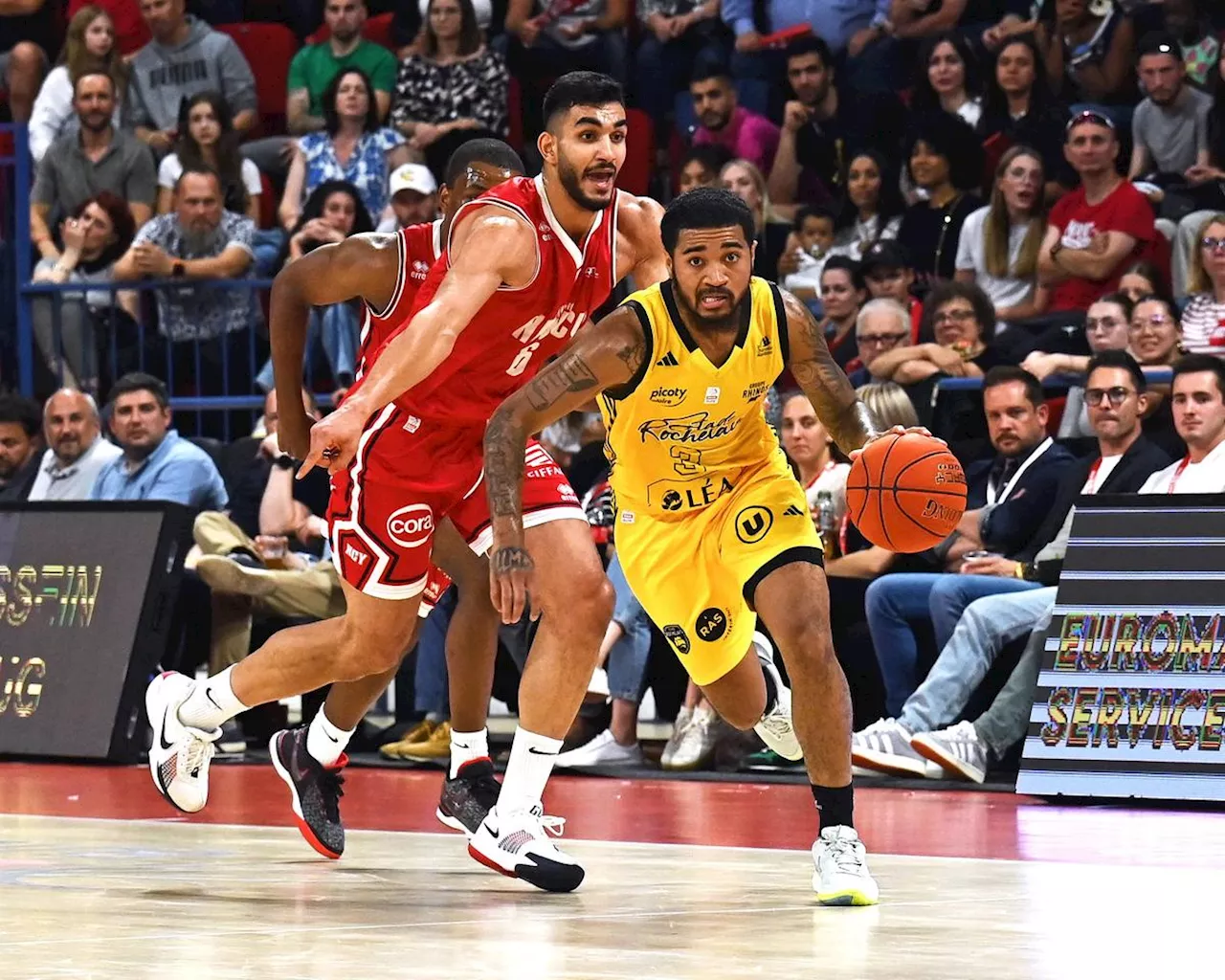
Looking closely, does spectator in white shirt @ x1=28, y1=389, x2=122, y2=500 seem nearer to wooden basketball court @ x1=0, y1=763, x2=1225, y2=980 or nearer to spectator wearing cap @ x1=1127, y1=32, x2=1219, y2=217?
wooden basketball court @ x1=0, y1=763, x2=1225, y2=980

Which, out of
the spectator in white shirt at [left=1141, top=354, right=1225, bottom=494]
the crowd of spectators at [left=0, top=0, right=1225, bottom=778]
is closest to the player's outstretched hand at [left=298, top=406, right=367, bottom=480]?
the crowd of spectators at [left=0, top=0, right=1225, bottom=778]

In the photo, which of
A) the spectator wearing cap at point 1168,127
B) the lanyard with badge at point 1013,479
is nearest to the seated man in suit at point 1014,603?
the lanyard with badge at point 1013,479

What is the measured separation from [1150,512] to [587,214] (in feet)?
10.3

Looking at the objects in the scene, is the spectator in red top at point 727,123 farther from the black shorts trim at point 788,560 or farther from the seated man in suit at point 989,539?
the black shorts trim at point 788,560

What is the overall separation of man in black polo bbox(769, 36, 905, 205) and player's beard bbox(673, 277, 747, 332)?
6.50 m

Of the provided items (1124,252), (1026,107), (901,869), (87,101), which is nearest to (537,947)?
(901,869)

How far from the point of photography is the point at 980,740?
817 centimetres

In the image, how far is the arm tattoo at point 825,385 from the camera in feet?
17.8

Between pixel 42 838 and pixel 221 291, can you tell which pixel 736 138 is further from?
pixel 42 838

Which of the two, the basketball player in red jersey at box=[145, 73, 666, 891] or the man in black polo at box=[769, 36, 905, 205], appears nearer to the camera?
the basketball player in red jersey at box=[145, 73, 666, 891]

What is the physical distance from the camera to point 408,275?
616 cm

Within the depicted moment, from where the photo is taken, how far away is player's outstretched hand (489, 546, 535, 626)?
5023mm

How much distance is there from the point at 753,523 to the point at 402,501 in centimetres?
105

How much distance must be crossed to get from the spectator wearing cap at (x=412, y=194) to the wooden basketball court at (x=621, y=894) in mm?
4390
